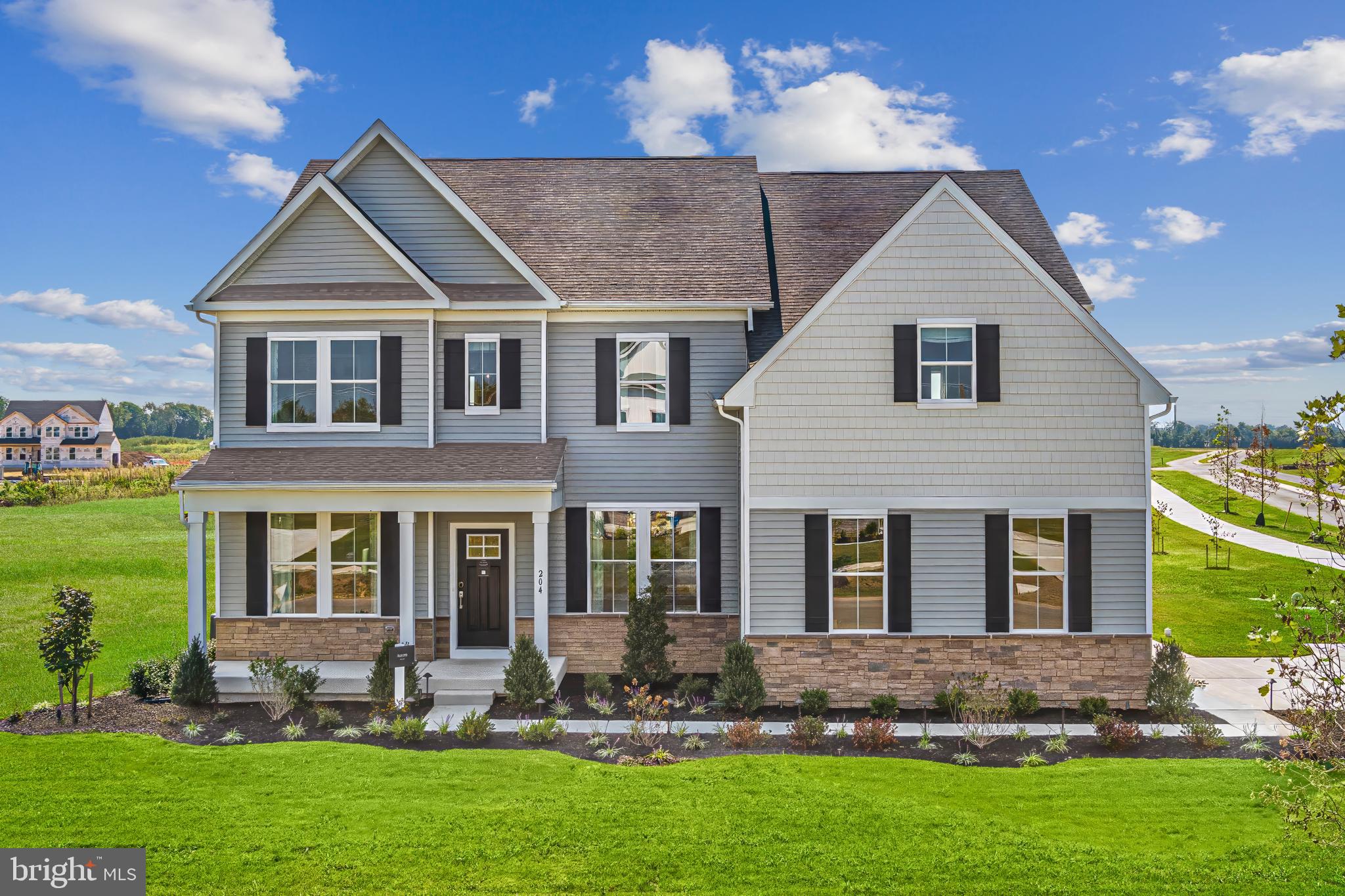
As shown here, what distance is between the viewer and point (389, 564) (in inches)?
543

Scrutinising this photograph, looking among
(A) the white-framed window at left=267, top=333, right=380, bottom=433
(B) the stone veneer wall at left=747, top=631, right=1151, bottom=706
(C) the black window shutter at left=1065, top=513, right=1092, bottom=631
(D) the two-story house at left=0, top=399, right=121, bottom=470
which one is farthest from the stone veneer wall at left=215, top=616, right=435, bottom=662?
(D) the two-story house at left=0, top=399, right=121, bottom=470

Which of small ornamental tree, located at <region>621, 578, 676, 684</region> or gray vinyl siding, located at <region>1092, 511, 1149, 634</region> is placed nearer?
gray vinyl siding, located at <region>1092, 511, 1149, 634</region>

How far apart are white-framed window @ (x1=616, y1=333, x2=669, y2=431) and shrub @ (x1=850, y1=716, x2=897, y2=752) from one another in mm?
6561

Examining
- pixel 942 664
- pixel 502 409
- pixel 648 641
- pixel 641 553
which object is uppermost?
pixel 502 409

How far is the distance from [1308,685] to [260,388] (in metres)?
20.2

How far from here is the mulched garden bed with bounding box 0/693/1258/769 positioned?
32.7 ft

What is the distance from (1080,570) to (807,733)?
5523 mm

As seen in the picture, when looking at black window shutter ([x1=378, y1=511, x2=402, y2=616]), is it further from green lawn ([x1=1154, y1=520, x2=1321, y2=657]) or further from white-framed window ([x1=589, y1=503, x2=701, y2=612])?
green lawn ([x1=1154, y1=520, x2=1321, y2=657])

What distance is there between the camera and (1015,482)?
1206 cm

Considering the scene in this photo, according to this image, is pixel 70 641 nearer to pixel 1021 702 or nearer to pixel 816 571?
pixel 816 571

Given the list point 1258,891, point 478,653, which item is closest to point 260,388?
point 478,653

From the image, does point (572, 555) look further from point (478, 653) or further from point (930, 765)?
point (930, 765)

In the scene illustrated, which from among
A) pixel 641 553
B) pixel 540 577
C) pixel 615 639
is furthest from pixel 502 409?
pixel 615 639

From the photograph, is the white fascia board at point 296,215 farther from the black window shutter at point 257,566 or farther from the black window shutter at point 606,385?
the black window shutter at point 257,566
